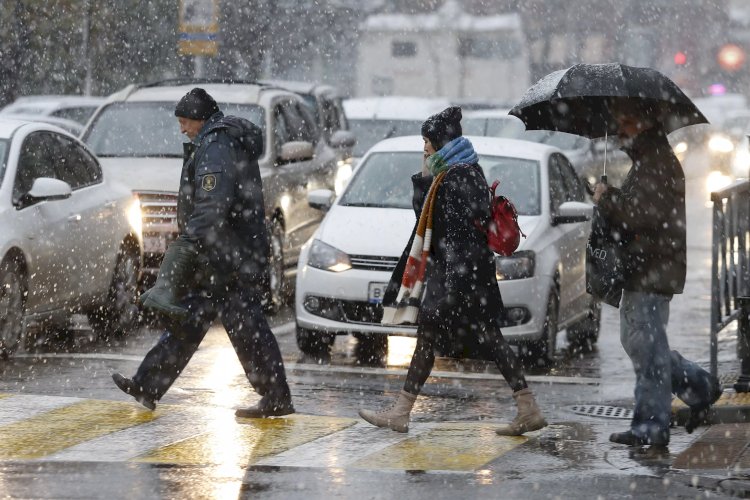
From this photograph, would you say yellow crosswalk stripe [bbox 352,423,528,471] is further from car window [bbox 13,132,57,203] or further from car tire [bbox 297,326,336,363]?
car window [bbox 13,132,57,203]

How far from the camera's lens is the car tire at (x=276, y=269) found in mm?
15188

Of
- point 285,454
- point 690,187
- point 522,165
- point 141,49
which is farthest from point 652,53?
point 285,454

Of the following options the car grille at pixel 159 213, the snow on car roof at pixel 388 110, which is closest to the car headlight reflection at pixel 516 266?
the car grille at pixel 159 213

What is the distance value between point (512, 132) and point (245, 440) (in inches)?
500

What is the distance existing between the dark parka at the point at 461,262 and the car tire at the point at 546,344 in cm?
328

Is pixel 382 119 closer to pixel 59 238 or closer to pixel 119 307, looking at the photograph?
pixel 119 307

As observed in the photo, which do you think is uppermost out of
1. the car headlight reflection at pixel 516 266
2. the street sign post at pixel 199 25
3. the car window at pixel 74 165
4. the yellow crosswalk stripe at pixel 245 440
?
the street sign post at pixel 199 25

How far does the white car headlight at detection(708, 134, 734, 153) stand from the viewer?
114ft

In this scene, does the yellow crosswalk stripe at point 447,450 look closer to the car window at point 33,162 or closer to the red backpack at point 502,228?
the red backpack at point 502,228

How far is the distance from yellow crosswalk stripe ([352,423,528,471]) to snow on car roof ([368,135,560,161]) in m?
4.57

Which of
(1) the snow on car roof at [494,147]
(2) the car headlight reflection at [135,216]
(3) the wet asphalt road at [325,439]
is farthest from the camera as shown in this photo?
(2) the car headlight reflection at [135,216]

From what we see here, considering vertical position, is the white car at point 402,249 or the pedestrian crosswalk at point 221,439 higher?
the white car at point 402,249

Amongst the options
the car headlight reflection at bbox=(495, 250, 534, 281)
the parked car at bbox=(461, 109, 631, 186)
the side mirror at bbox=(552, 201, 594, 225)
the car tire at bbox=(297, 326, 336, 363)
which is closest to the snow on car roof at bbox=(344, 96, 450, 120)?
the parked car at bbox=(461, 109, 631, 186)

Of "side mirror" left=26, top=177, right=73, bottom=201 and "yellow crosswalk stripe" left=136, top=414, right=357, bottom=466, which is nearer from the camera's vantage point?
"yellow crosswalk stripe" left=136, top=414, right=357, bottom=466
